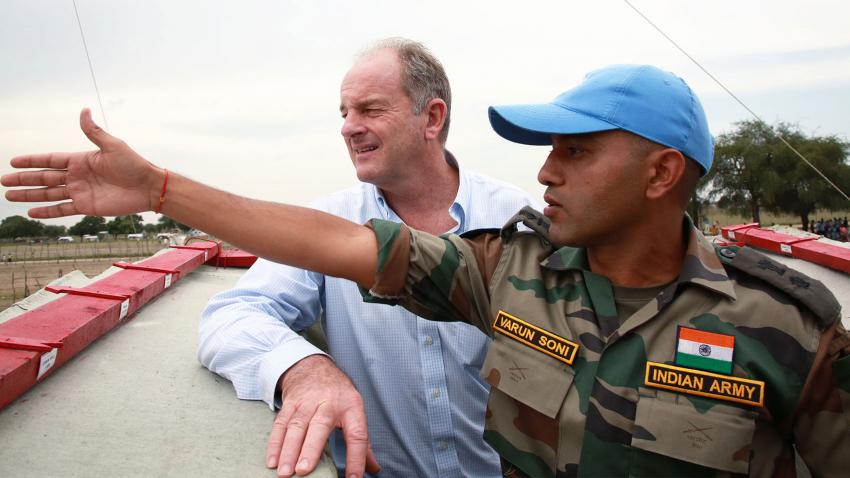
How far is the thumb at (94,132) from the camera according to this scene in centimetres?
150

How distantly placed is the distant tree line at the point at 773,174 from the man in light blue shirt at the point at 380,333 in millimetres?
33354

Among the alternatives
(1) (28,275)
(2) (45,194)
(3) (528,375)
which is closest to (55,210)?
(2) (45,194)

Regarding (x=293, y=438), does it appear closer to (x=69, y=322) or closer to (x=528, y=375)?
(x=528, y=375)

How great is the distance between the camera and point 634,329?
5.25 ft

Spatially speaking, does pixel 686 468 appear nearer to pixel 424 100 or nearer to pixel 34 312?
pixel 424 100

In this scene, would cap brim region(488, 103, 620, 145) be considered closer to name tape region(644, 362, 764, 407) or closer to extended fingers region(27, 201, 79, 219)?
name tape region(644, 362, 764, 407)

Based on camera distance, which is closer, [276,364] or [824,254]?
[276,364]

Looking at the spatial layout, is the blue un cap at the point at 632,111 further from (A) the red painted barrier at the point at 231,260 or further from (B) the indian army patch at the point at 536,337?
(A) the red painted barrier at the point at 231,260

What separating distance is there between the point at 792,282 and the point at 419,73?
5.26ft

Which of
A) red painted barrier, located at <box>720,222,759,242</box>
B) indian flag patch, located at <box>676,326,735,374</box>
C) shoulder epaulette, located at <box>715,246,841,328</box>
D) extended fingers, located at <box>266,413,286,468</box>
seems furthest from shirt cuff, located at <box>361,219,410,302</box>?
red painted barrier, located at <box>720,222,759,242</box>

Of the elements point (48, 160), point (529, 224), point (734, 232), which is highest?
point (48, 160)

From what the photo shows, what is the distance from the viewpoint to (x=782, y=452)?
5.20 ft

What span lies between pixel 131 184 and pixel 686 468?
1.34 metres

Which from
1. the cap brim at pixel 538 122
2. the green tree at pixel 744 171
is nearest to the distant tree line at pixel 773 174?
the green tree at pixel 744 171
